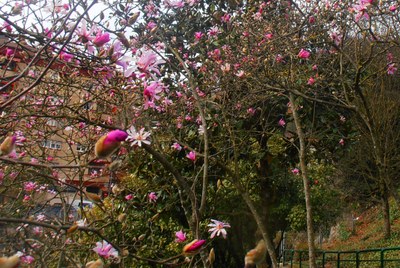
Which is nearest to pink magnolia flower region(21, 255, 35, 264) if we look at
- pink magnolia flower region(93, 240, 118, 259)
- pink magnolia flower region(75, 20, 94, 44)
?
pink magnolia flower region(93, 240, 118, 259)

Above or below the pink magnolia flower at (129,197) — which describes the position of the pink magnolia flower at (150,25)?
above

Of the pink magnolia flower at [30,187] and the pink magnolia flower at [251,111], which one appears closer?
the pink magnolia flower at [30,187]

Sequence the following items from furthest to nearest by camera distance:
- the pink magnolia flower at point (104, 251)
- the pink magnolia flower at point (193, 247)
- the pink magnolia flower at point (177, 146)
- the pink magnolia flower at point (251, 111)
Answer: the pink magnolia flower at point (251, 111), the pink magnolia flower at point (177, 146), the pink magnolia flower at point (104, 251), the pink magnolia flower at point (193, 247)

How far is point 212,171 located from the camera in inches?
175

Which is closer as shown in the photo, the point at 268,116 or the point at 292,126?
the point at 268,116

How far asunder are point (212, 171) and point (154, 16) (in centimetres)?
162

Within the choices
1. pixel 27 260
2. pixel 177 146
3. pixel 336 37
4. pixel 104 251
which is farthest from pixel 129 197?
pixel 104 251

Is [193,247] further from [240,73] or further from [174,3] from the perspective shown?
[174,3]

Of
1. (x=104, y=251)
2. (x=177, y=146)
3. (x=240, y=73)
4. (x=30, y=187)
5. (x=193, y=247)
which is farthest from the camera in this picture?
(x=177, y=146)

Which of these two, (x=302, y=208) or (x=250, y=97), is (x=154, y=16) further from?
(x=302, y=208)

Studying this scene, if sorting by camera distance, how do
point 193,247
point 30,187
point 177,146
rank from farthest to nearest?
1. point 177,146
2. point 30,187
3. point 193,247

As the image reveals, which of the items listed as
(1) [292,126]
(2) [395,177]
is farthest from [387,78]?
(1) [292,126]

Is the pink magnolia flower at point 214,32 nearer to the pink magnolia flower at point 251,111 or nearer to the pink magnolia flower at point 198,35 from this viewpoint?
the pink magnolia flower at point 198,35

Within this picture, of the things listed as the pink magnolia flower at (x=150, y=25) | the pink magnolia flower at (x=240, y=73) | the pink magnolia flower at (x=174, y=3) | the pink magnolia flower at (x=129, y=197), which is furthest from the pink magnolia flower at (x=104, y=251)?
the pink magnolia flower at (x=174, y=3)
